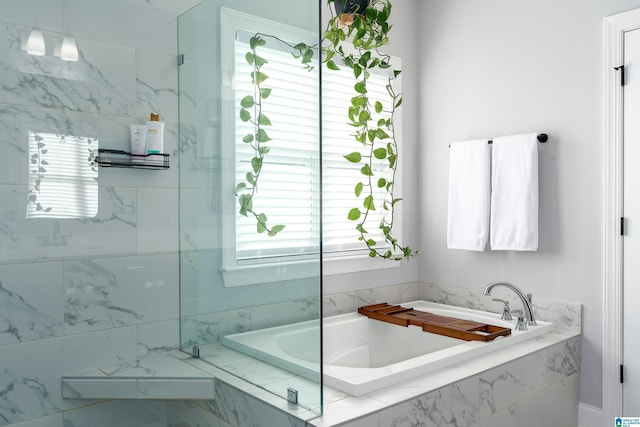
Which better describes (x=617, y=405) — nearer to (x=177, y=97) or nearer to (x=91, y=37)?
(x=177, y=97)

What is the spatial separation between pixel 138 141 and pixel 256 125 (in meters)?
0.56

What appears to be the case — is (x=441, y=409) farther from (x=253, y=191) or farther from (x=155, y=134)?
(x=155, y=134)

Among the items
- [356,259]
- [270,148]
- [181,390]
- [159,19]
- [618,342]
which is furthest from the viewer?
[356,259]

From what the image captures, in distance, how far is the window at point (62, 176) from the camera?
185 centimetres

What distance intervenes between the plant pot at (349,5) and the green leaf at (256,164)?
1.19m

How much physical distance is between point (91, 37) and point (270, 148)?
88cm

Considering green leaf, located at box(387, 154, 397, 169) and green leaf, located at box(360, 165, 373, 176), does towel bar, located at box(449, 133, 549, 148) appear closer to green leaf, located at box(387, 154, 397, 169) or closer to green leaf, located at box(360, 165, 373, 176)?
green leaf, located at box(387, 154, 397, 169)

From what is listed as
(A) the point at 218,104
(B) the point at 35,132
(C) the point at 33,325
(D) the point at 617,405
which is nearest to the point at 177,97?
(A) the point at 218,104

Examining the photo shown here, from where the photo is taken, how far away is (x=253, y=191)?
185 cm

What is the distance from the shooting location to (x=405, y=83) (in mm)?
3352

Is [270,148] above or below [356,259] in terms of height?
above

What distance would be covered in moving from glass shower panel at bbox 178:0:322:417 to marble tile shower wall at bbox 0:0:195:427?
108mm

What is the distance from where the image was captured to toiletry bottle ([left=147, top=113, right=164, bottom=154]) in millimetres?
2068

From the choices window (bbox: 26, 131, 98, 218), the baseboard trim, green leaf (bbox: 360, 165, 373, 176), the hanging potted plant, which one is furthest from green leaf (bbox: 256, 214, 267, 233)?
the baseboard trim
